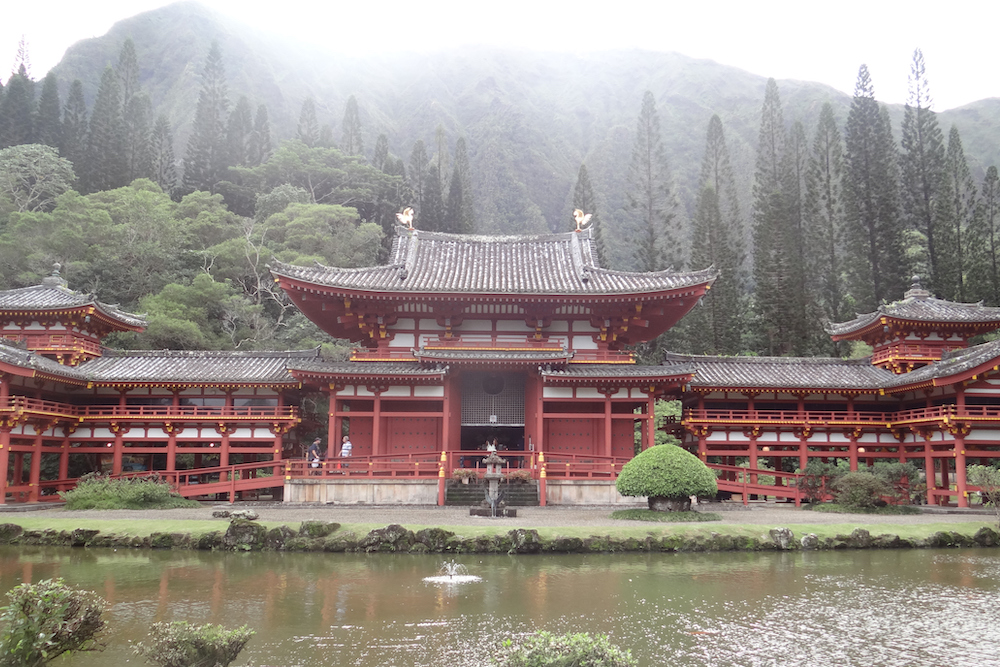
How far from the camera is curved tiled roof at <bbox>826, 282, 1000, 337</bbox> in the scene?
86.3 ft

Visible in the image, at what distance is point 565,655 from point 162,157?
7849 cm

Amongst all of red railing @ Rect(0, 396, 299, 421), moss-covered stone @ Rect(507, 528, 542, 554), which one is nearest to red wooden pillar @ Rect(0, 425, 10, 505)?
red railing @ Rect(0, 396, 299, 421)

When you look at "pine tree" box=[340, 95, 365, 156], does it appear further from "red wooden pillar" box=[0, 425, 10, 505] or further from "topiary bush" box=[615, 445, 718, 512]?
"topiary bush" box=[615, 445, 718, 512]

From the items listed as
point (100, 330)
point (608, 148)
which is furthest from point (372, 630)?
point (608, 148)

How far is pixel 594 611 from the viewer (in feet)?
31.2

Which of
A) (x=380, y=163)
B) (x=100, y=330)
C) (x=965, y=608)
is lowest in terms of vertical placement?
(x=965, y=608)

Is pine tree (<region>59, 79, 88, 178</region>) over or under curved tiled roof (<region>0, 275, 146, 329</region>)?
over

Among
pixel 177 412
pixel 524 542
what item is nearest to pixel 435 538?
pixel 524 542

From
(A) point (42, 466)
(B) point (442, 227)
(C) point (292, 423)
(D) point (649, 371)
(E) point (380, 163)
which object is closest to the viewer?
(D) point (649, 371)

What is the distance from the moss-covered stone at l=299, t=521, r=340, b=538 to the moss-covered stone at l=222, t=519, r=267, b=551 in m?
0.85

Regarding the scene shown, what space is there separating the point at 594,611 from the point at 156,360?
23.6 m

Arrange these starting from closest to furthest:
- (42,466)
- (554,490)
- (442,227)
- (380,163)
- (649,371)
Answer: (554,490)
(649,371)
(42,466)
(442,227)
(380,163)

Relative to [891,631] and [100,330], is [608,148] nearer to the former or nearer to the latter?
[100,330]

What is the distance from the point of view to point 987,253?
4162 centimetres
